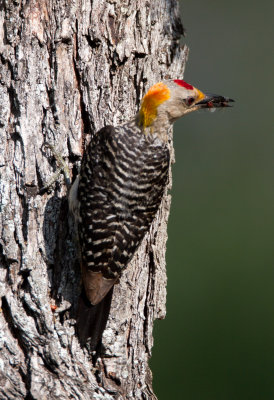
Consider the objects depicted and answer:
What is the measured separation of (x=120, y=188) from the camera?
3.57 meters

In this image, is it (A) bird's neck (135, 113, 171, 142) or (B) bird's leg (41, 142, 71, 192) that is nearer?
(B) bird's leg (41, 142, 71, 192)

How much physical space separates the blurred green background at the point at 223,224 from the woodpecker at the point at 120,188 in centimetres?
259

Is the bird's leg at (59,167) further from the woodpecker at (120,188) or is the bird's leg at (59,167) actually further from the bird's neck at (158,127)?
the bird's neck at (158,127)

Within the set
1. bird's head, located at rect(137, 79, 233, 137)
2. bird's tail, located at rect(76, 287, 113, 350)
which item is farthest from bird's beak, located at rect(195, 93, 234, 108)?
bird's tail, located at rect(76, 287, 113, 350)

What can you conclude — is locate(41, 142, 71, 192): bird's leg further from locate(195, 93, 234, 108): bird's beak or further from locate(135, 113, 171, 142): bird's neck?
locate(195, 93, 234, 108): bird's beak

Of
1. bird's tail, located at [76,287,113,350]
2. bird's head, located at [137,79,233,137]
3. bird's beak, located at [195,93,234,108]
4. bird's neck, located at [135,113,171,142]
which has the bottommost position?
bird's tail, located at [76,287,113,350]

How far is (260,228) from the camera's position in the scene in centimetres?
696

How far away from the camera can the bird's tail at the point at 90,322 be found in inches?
138

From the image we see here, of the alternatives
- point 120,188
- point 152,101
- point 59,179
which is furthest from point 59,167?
point 152,101

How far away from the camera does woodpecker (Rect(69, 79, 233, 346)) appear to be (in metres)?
3.48

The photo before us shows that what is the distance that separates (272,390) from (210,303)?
1.03 metres

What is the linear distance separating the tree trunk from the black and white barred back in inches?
6.3

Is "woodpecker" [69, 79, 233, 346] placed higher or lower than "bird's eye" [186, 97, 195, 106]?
lower

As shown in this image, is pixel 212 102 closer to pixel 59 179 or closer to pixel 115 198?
pixel 115 198
